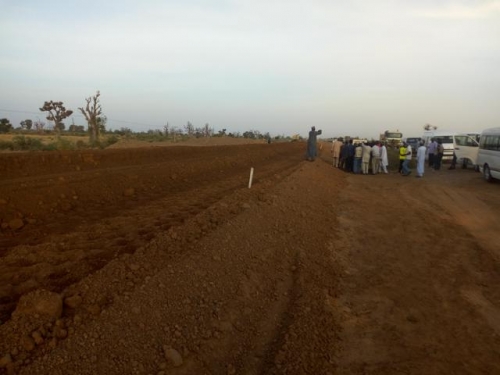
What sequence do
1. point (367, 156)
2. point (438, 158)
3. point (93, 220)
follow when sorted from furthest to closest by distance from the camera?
point (438, 158)
point (367, 156)
point (93, 220)

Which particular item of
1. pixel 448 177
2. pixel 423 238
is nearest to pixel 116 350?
pixel 423 238

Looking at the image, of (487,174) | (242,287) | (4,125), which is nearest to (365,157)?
(487,174)

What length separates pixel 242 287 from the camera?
519cm

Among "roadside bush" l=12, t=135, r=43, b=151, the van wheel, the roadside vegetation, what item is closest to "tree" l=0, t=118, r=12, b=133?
the roadside vegetation

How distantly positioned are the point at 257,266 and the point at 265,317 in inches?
52.4

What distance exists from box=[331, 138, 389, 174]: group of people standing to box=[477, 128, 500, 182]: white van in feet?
14.9

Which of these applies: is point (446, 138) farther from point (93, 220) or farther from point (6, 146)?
point (6, 146)

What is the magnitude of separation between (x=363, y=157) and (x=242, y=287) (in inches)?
654

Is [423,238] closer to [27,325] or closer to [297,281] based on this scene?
[297,281]

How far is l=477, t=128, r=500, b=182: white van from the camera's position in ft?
54.0

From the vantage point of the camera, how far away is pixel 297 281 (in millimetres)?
5730

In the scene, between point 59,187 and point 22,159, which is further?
point 22,159

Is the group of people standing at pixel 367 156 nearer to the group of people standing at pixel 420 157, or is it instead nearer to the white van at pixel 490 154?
the group of people standing at pixel 420 157

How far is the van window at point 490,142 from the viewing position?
1644 centimetres
